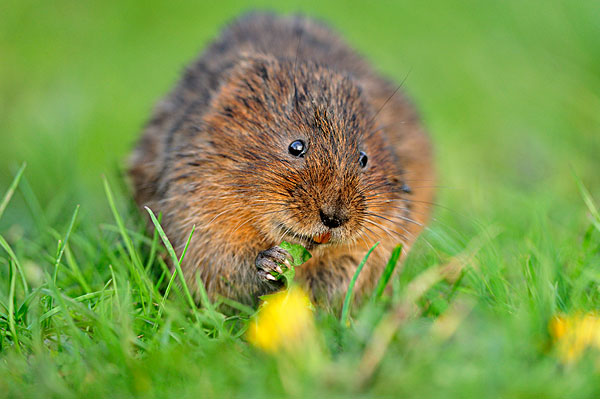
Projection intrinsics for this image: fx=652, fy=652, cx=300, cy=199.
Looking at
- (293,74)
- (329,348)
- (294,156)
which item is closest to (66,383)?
(329,348)

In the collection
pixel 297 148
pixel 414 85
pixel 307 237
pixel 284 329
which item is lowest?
pixel 284 329

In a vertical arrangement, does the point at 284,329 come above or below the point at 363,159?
below

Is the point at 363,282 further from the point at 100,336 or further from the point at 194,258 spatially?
the point at 100,336

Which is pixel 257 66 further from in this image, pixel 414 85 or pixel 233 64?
pixel 414 85

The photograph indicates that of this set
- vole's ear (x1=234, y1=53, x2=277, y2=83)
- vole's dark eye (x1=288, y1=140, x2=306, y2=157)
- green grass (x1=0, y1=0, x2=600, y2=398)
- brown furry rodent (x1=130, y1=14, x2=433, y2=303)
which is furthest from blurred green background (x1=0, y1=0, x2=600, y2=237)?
vole's ear (x1=234, y1=53, x2=277, y2=83)

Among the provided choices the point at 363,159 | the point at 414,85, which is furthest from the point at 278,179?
the point at 414,85

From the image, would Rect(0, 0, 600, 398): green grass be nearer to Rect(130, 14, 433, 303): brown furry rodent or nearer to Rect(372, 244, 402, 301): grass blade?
Rect(372, 244, 402, 301): grass blade

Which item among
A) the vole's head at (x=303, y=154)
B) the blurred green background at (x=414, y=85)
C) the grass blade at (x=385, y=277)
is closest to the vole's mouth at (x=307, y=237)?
the vole's head at (x=303, y=154)
